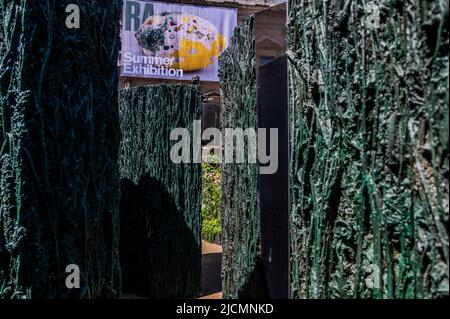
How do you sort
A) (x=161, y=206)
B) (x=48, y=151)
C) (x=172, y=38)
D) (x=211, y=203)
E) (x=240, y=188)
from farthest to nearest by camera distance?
1. (x=172, y=38)
2. (x=211, y=203)
3. (x=161, y=206)
4. (x=240, y=188)
5. (x=48, y=151)

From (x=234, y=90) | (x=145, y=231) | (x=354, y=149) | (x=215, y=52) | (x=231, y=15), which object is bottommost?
(x=145, y=231)

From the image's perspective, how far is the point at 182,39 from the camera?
55.1ft

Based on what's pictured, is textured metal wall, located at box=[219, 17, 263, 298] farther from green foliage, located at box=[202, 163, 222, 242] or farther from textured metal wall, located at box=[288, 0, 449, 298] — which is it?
green foliage, located at box=[202, 163, 222, 242]

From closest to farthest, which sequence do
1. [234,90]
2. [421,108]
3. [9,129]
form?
[421,108] → [9,129] → [234,90]

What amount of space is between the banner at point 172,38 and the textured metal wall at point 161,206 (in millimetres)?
10435

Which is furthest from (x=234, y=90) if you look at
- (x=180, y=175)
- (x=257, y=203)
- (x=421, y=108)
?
(x=421, y=108)

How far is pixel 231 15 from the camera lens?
56.7ft

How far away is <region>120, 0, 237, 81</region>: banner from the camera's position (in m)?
16.2

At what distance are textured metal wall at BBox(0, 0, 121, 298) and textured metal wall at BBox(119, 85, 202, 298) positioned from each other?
2.82m

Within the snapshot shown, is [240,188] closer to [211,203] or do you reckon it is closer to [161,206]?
[161,206]

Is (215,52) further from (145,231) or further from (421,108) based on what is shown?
(421,108)

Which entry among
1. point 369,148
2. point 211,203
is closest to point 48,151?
point 369,148

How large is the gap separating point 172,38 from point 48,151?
1441 centimetres

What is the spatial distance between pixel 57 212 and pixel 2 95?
2.48 ft
